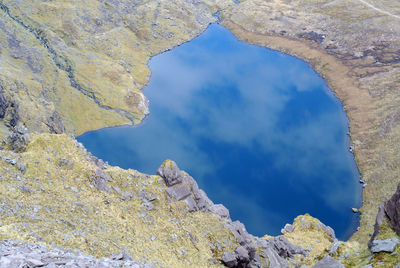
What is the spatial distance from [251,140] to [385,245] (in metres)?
70.0

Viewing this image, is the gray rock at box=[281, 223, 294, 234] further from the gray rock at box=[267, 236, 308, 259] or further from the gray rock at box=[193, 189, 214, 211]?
the gray rock at box=[193, 189, 214, 211]

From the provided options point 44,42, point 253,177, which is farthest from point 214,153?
point 44,42

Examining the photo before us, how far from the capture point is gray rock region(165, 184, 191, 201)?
4616 centimetres

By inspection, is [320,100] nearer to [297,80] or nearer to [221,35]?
[297,80]

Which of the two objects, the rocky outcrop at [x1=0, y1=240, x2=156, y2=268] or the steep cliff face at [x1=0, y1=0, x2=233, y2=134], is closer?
the rocky outcrop at [x1=0, y1=240, x2=156, y2=268]

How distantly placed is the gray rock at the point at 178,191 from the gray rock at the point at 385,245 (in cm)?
2516

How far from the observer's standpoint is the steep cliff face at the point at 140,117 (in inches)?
1321

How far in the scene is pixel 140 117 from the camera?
106 metres

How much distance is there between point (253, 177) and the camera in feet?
275

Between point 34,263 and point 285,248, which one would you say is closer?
point 34,263

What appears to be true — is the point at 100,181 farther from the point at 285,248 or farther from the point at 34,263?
the point at 285,248

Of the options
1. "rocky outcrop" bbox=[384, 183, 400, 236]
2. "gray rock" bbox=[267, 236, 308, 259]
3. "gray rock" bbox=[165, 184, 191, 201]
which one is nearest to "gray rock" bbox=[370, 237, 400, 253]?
"rocky outcrop" bbox=[384, 183, 400, 236]

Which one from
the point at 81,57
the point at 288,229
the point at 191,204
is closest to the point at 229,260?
the point at 191,204

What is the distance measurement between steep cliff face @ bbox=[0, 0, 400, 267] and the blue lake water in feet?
18.5
